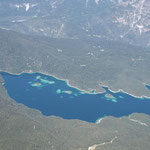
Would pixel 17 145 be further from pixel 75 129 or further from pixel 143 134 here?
pixel 143 134

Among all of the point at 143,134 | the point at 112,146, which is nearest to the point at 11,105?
the point at 112,146

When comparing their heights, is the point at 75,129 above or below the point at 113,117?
above

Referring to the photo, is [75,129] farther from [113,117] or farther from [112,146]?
[113,117]

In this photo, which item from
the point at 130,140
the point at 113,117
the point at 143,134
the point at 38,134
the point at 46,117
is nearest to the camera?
the point at 38,134

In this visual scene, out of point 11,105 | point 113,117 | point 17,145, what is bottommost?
point 113,117

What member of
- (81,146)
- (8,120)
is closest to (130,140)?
(81,146)

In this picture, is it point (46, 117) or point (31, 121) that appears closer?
point (31, 121)

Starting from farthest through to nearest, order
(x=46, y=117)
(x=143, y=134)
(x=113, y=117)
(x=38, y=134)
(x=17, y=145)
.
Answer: (x=113, y=117) → (x=46, y=117) → (x=143, y=134) → (x=38, y=134) → (x=17, y=145)

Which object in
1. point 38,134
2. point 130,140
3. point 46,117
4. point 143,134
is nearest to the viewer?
point 38,134

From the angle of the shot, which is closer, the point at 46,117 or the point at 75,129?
the point at 75,129
